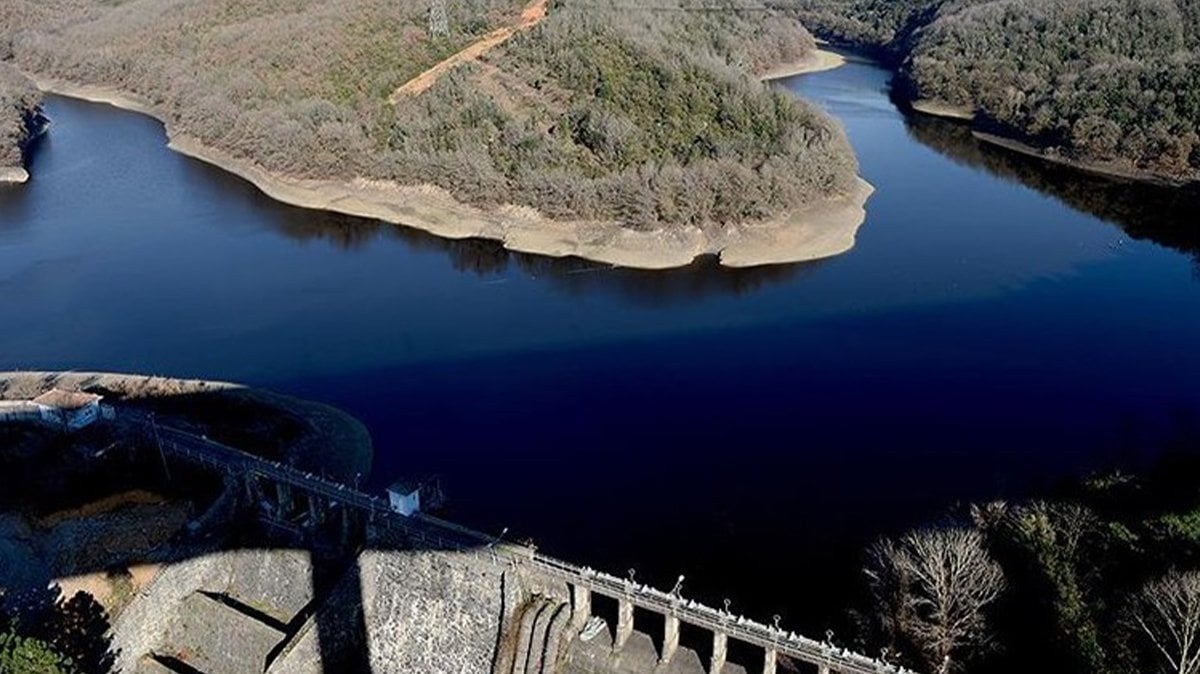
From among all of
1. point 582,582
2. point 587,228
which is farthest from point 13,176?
point 582,582

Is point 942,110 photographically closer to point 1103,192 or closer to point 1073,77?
point 1073,77

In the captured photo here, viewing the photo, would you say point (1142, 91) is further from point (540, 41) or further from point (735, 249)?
point (540, 41)

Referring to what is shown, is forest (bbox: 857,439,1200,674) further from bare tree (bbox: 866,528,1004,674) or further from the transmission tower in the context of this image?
the transmission tower

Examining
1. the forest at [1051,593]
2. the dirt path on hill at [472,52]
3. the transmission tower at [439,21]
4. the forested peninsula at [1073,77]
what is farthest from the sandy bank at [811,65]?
the forest at [1051,593]

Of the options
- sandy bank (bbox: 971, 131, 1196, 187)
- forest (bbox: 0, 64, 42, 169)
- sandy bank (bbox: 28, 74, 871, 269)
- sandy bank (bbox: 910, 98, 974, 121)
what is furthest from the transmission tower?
sandy bank (bbox: 971, 131, 1196, 187)

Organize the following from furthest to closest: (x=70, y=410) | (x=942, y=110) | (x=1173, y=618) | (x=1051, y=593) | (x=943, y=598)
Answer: (x=942, y=110) < (x=70, y=410) < (x=1051, y=593) < (x=943, y=598) < (x=1173, y=618)

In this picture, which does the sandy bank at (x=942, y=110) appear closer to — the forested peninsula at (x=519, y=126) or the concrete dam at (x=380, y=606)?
the forested peninsula at (x=519, y=126)

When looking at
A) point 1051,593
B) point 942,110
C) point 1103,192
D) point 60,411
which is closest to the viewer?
Result: point 1051,593
